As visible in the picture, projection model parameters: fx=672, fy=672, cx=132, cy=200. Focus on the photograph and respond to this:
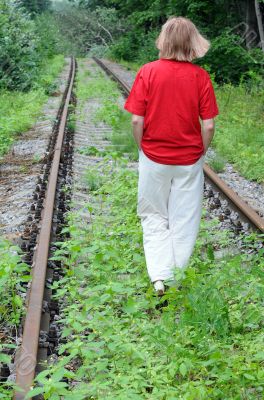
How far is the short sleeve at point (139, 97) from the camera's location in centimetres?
459

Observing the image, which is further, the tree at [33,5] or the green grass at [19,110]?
the tree at [33,5]

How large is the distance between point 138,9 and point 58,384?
32.1 m

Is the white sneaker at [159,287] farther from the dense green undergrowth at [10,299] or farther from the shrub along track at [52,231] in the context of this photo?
the dense green undergrowth at [10,299]

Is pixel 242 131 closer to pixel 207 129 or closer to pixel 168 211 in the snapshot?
pixel 168 211

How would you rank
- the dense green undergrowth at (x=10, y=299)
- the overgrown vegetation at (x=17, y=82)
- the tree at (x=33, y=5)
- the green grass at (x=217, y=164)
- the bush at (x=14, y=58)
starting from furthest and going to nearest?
the tree at (x=33, y=5) → the bush at (x=14, y=58) → the overgrown vegetation at (x=17, y=82) → the green grass at (x=217, y=164) → the dense green undergrowth at (x=10, y=299)

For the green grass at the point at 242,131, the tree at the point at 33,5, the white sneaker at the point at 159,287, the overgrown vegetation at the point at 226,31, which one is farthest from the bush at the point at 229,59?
the tree at the point at 33,5

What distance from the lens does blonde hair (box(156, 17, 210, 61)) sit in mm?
4457

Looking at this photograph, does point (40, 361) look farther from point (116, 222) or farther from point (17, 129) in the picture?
point (17, 129)

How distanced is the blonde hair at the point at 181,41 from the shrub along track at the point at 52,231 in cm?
171

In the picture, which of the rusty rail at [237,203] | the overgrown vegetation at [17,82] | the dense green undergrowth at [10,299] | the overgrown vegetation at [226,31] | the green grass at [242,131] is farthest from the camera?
the overgrown vegetation at [226,31]

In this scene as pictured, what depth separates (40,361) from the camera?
3.83 meters

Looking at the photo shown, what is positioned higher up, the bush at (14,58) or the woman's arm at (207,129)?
the woman's arm at (207,129)

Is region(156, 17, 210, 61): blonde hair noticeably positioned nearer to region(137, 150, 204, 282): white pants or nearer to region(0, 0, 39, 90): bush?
region(137, 150, 204, 282): white pants

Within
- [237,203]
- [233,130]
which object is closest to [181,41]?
[237,203]
